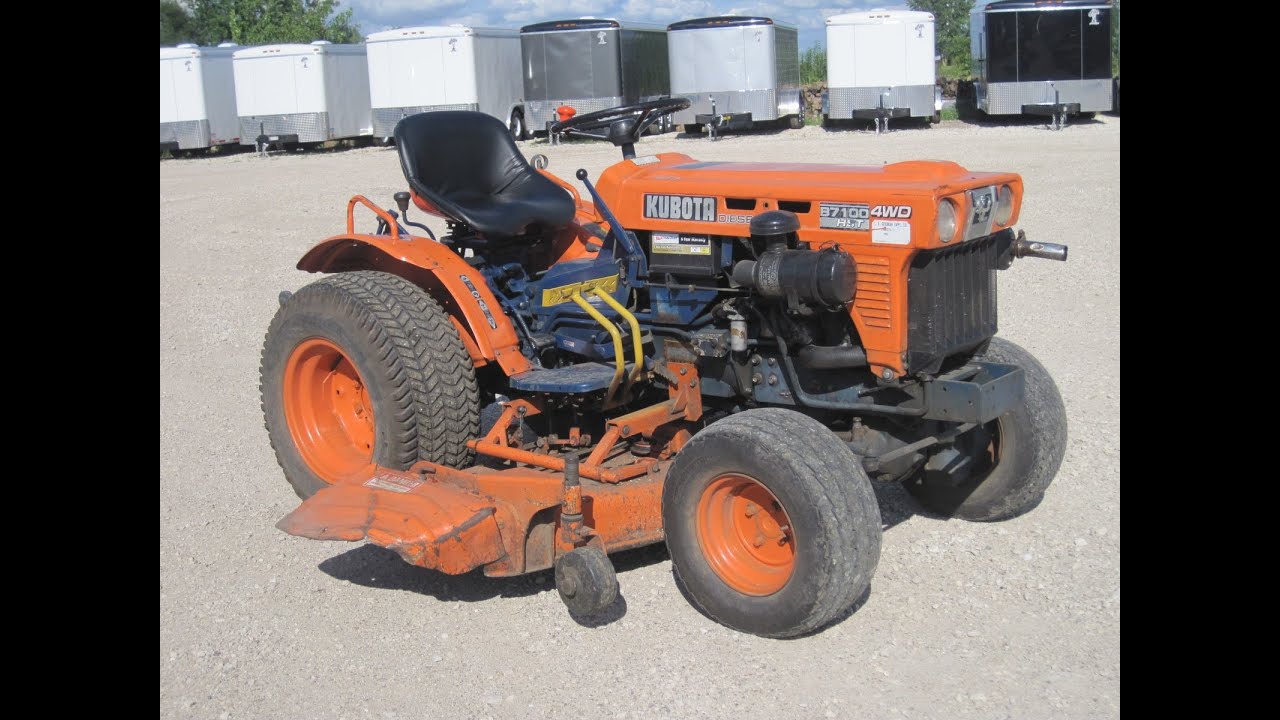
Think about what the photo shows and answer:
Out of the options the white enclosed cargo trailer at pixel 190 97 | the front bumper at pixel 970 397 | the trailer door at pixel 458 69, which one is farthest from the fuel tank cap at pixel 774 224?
the white enclosed cargo trailer at pixel 190 97

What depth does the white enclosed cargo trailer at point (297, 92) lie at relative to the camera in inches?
984

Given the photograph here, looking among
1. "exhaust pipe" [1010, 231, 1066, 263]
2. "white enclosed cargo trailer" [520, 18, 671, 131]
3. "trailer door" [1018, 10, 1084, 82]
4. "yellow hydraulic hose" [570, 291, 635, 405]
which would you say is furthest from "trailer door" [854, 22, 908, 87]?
"yellow hydraulic hose" [570, 291, 635, 405]

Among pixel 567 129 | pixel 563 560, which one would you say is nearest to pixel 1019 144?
pixel 567 129

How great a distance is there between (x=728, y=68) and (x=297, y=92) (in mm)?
8466

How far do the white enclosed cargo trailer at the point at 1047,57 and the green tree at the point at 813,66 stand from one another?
1207 centimetres

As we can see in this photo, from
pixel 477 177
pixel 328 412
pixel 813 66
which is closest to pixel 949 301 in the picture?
pixel 477 177

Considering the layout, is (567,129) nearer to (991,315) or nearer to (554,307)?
(554,307)

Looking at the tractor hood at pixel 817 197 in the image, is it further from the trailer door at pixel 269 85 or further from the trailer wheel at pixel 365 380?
the trailer door at pixel 269 85

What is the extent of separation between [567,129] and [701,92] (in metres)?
19.1

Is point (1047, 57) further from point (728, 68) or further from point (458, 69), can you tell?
point (458, 69)

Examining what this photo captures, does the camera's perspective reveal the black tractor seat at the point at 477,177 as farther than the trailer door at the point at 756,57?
No

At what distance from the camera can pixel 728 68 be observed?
23.5 m

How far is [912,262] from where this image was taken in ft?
13.3

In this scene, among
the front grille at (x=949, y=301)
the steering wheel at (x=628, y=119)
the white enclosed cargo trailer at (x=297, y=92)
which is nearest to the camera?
the front grille at (x=949, y=301)
